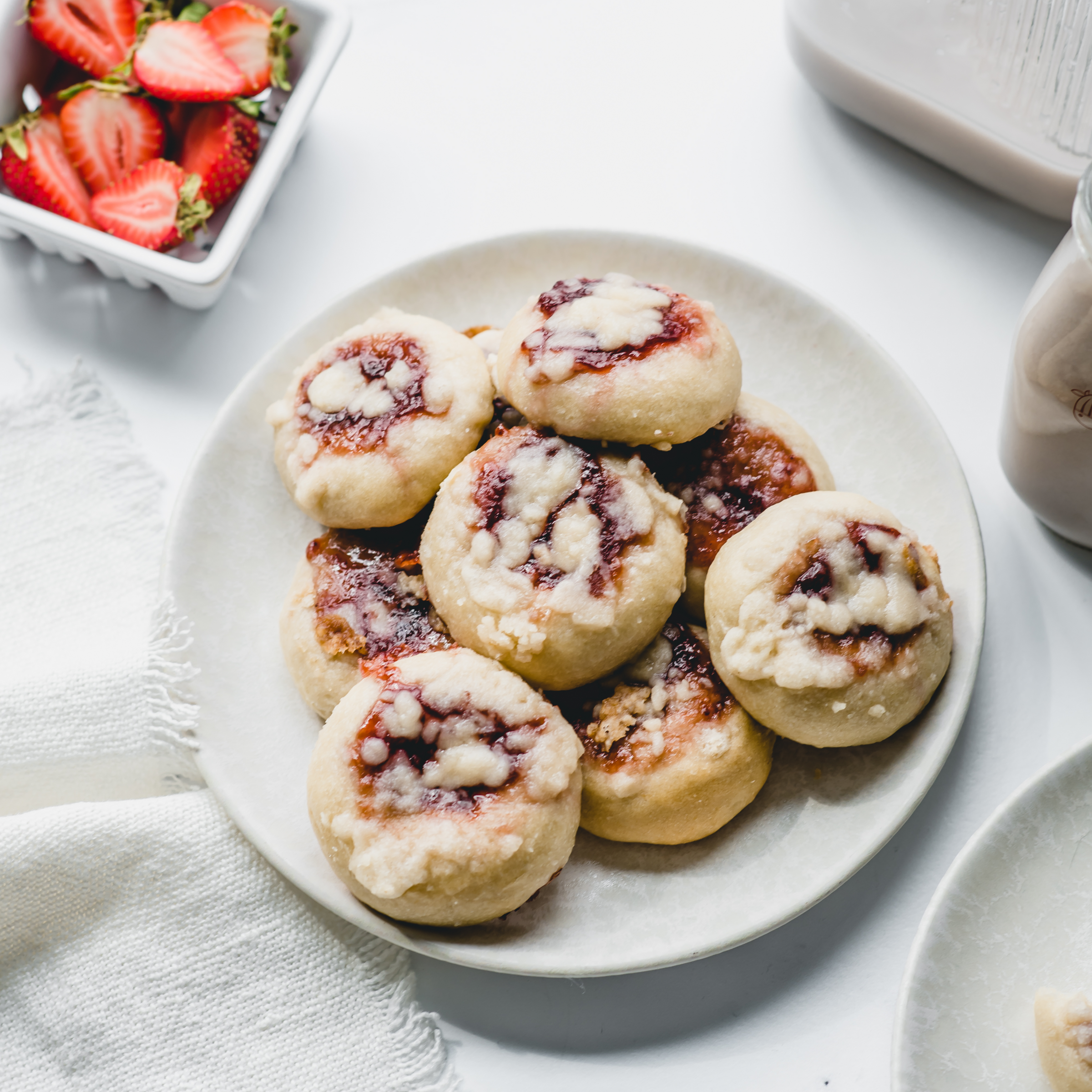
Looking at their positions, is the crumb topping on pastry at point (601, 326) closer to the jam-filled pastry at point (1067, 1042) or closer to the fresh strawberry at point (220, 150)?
the fresh strawberry at point (220, 150)

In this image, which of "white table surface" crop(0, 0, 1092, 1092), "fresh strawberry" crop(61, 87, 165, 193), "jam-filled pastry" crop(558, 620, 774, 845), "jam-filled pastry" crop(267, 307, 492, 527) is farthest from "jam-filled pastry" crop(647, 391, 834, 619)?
"fresh strawberry" crop(61, 87, 165, 193)

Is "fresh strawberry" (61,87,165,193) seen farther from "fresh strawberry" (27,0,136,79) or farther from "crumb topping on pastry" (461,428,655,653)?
"crumb topping on pastry" (461,428,655,653)

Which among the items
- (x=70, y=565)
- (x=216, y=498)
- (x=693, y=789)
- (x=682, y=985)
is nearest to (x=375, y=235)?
(x=216, y=498)

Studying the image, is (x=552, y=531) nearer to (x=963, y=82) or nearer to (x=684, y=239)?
(x=684, y=239)

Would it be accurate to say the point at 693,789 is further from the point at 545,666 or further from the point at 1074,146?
the point at 1074,146

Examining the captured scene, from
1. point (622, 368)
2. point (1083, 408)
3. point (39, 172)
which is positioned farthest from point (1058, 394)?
point (39, 172)

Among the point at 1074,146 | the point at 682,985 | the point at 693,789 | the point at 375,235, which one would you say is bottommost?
the point at 682,985
